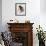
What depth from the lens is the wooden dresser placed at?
18.7 ft

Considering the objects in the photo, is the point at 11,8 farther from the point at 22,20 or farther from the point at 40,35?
the point at 40,35

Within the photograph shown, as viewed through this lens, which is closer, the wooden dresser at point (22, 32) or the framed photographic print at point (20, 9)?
the wooden dresser at point (22, 32)

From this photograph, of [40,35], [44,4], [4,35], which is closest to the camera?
[4,35]

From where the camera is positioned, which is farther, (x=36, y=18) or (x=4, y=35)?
(x=36, y=18)

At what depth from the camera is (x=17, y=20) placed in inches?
229

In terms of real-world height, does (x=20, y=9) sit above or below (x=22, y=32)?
above

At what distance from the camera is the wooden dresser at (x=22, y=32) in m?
5.70

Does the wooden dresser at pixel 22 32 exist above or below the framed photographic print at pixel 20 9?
below

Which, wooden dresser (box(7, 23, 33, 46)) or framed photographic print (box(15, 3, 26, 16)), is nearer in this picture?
wooden dresser (box(7, 23, 33, 46))

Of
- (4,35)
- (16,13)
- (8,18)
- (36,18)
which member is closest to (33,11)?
(36,18)

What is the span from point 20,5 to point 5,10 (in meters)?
0.64

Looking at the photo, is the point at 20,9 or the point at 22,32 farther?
the point at 20,9

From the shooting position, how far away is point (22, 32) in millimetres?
5773

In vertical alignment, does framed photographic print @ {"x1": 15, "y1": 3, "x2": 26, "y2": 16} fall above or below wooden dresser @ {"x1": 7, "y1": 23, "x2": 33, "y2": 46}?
above
